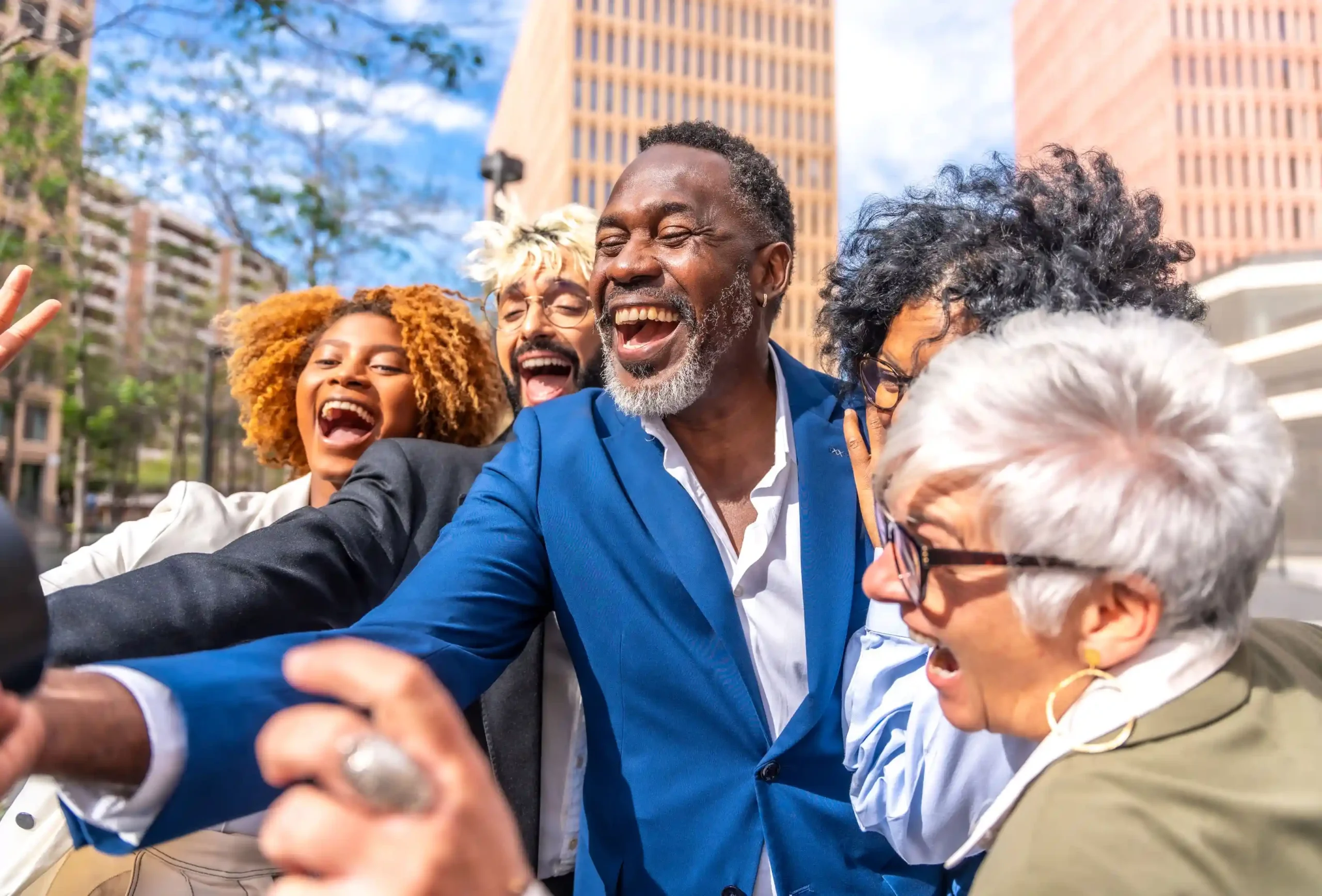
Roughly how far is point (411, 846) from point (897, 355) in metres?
1.55

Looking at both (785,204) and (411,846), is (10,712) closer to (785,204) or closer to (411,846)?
(411,846)

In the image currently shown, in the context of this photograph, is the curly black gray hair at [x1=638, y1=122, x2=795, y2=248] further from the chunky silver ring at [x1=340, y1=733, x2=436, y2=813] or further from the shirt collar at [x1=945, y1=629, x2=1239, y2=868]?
the chunky silver ring at [x1=340, y1=733, x2=436, y2=813]

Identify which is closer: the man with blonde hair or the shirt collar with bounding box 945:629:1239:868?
the shirt collar with bounding box 945:629:1239:868

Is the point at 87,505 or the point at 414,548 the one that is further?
the point at 87,505

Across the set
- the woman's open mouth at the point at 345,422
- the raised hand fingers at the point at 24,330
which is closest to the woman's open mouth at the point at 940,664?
the raised hand fingers at the point at 24,330

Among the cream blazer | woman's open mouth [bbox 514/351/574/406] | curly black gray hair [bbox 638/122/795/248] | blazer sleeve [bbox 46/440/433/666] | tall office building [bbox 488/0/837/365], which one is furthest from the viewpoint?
tall office building [bbox 488/0/837/365]

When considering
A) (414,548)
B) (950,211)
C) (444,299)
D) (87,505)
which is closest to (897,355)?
(950,211)

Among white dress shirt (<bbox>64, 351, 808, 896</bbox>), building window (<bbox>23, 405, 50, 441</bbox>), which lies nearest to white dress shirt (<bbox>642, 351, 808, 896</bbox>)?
white dress shirt (<bbox>64, 351, 808, 896</bbox>)

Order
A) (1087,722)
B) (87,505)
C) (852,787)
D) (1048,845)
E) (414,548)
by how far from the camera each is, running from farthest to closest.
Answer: (87,505)
(414,548)
(852,787)
(1087,722)
(1048,845)

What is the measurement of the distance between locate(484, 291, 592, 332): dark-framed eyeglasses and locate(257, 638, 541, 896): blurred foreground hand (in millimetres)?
3130

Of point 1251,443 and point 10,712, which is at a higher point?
point 1251,443

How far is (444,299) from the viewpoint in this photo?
3.61 m

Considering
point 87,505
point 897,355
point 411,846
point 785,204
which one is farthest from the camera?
point 87,505

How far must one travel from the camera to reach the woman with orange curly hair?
2.21 m
